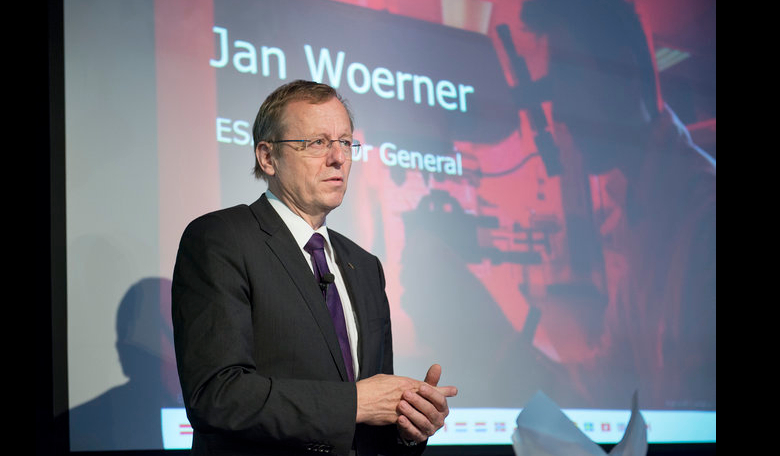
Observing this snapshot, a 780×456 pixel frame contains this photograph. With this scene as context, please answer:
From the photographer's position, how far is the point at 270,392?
5.34 ft

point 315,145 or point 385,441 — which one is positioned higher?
point 315,145

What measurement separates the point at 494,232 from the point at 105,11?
1.82m

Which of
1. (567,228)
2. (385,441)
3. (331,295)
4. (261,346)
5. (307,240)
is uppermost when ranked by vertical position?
(567,228)

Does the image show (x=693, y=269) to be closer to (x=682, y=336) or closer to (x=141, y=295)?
(x=682, y=336)

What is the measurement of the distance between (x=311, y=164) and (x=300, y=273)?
319 mm

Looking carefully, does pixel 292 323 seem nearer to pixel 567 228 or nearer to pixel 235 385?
pixel 235 385

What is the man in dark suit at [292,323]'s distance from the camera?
64.3 inches

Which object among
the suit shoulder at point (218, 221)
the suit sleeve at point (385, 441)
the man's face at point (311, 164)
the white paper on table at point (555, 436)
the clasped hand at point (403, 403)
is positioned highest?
the man's face at point (311, 164)

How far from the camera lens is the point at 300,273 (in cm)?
187

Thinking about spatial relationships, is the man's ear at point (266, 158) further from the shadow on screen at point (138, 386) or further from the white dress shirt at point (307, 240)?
the shadow on screen at point (138, 386)

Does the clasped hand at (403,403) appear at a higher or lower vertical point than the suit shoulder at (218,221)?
lower

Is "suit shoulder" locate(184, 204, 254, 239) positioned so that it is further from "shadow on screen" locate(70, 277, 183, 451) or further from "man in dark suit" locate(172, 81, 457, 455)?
"shadow on screen" locate(70, 277, 183, 451)

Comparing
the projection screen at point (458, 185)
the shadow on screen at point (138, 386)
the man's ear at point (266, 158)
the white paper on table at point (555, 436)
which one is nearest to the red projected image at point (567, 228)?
the projection screen at point (458, 185)

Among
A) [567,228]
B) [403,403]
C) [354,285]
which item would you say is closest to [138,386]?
Result: [354,285]
